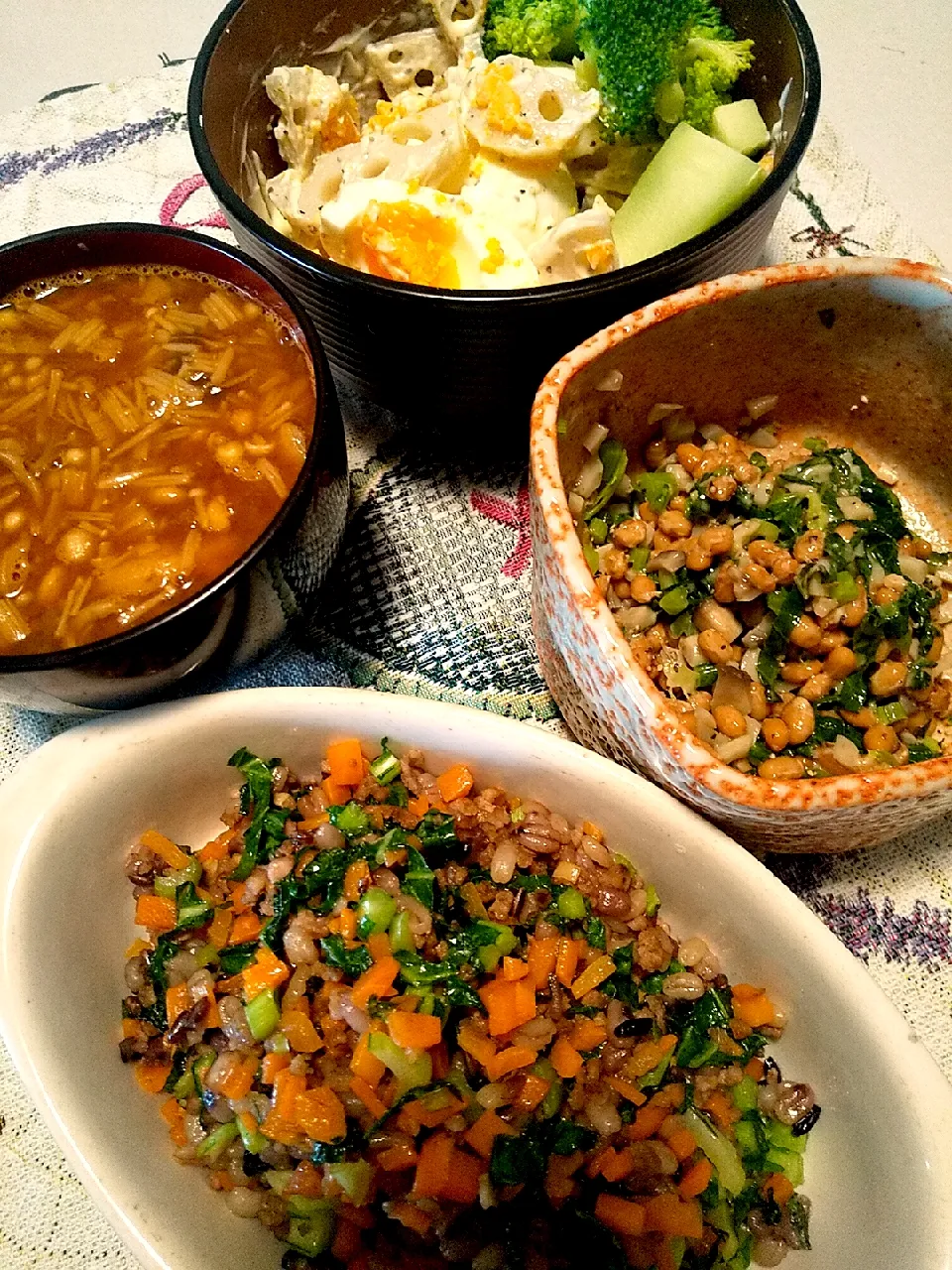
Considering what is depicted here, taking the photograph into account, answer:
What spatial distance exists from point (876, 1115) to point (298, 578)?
3.15 feet

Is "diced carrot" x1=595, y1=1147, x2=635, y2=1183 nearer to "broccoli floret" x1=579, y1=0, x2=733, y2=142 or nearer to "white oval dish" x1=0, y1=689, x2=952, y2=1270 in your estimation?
"white oval dish" x1=0, y1=689, x2=952, y2=1270

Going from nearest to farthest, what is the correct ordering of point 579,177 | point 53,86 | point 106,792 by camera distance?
point 106,792
point 579,177
point 53,86

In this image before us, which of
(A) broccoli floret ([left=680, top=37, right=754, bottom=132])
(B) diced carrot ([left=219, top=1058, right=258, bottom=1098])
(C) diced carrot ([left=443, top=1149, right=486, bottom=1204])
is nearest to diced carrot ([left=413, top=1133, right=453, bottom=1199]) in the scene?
(C) diced carrot ([left=443, top=1149, right=486, bottom=1204])

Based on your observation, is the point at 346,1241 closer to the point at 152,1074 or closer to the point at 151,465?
the point at 152,1074

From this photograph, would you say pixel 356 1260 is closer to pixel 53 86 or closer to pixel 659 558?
pixel 659 558

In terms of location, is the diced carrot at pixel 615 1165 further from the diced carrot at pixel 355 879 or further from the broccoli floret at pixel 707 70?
the broccoli floret at pixel 707 70

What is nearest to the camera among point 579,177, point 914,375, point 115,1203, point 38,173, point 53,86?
point 115,1203

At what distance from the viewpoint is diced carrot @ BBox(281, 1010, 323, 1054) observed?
3.76 feet

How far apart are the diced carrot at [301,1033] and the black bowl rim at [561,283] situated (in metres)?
0.94

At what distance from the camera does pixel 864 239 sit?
208cm

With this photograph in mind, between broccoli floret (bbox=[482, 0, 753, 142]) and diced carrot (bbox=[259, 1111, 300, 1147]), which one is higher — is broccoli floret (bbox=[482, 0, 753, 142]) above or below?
above

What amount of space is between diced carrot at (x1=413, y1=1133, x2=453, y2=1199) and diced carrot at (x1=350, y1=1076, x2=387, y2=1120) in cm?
6

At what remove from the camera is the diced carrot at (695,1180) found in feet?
3.70

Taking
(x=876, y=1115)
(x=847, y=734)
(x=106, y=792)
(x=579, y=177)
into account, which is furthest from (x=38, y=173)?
(x=876, y=1115)
